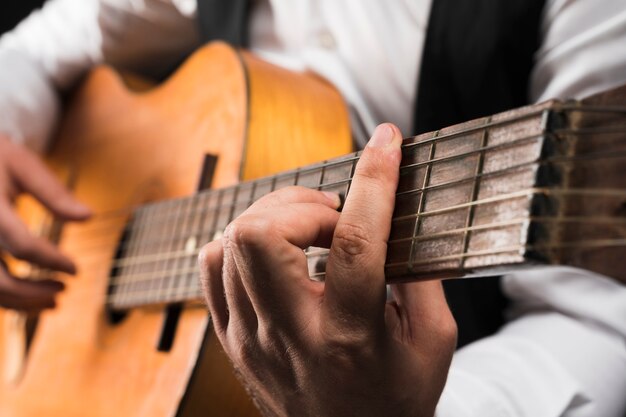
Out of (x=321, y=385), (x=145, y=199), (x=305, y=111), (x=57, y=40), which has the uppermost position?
(x=57, y=40)

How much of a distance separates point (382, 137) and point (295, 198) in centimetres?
9

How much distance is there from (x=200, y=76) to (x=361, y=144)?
9.6 inches

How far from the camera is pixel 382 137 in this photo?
557mm

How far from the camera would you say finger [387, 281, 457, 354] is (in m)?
0.61

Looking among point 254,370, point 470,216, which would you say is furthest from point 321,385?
point 470,216

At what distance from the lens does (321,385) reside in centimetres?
60

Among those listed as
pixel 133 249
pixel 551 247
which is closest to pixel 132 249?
pixel 133 249

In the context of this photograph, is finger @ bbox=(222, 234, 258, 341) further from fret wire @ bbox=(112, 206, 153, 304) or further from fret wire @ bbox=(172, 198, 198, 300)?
fret wire @ bbox=(112, 206, 153, 304)

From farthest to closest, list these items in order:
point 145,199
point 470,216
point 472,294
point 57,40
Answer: point 57,40 < point 145,199 < point 472,294 < point 470,216

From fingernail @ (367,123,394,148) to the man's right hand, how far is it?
70 centimetres

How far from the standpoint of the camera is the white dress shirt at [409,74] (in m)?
0.77

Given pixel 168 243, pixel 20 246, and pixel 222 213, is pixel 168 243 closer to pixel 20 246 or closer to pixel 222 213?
pixel 222 213

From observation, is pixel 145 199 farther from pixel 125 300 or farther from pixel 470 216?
pixel 470 216

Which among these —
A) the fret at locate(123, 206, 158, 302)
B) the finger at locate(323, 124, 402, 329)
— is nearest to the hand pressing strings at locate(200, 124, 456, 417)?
the finger at locate(323, 124, 402, 329)
